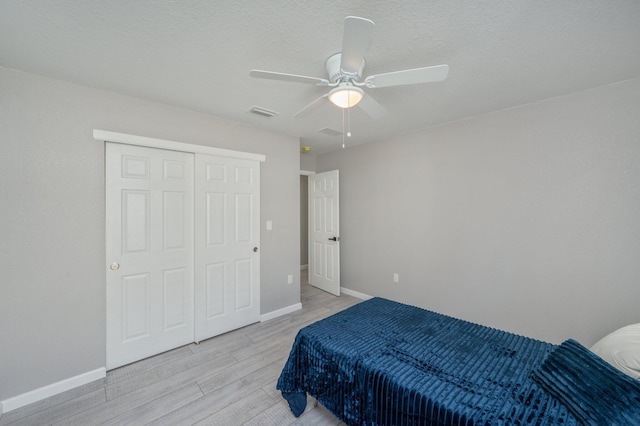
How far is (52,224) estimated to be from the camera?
6.64 ft

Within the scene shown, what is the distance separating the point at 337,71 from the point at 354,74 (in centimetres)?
21

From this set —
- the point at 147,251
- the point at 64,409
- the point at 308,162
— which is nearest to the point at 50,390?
the point at 64,409

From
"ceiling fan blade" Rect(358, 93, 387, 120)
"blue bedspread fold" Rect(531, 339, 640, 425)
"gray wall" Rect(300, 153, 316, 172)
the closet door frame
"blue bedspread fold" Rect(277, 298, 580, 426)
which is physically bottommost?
"blue bedspread fold" Rect(277, 298, 580, 426)

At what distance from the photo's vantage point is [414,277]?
348 centimetres

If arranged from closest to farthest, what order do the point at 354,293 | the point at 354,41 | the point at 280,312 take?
the point at 354,41
the point at 280,312
the point at 354,293

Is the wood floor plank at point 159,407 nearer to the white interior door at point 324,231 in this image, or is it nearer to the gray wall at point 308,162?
the white interior door at point 324,231

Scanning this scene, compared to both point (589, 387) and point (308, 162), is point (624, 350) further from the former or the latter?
point (308, 162)

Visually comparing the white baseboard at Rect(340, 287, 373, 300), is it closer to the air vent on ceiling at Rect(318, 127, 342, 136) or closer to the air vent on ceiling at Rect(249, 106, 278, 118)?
the air vent on ceiling at Rect(318, 127, 342, 136)

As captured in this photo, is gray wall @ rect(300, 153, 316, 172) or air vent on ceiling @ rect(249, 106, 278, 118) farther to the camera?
gray wall @ rect(300, 153, 316, 172)

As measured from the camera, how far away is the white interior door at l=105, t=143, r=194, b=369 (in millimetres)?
2281

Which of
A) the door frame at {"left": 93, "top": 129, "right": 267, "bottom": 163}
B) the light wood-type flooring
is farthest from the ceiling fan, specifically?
the light wood-type flooring

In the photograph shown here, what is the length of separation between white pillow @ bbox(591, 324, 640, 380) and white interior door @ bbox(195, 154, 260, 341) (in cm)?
300

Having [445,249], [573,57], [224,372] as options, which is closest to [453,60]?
[573,57]

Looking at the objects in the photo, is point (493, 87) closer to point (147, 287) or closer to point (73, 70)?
point (73, 70)
